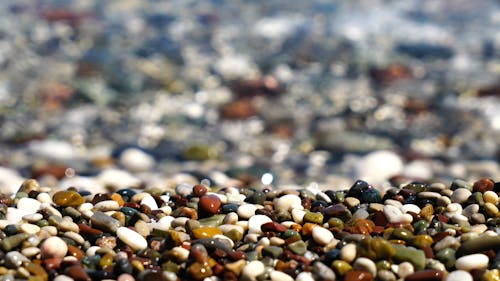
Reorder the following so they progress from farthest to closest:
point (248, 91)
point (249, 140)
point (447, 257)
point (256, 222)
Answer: point (248, 91), point (249, 140), point (256, 222), point (447, 257)

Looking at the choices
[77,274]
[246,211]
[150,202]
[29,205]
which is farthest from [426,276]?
[29,205]

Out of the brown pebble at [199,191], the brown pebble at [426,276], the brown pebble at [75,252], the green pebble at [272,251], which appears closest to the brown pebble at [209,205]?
the brown pebble at [199,191]

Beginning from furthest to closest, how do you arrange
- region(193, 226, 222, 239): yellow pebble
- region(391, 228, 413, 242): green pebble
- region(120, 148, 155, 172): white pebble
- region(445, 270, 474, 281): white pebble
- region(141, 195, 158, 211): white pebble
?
region(120, 148, 155, 172): white pebble < region(141, 195, 158, 211): white pebble < region(193, 226, 222, 239): yellow pebble < region(391, 228, 413, 242): green pebble < region(445, 270, 474, 281): white pebble

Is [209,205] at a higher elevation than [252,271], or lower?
higher

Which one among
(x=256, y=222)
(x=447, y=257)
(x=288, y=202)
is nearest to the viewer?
(x=447, y=257)

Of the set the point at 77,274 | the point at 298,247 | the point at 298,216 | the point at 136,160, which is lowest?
the point at 77,274

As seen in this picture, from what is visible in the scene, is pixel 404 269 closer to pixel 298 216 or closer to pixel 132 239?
pixel 298 216

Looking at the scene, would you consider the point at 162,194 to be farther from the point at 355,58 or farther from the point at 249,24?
the point at 249,24

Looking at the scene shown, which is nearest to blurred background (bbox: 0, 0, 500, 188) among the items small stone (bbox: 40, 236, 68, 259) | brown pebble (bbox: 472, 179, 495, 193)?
brown pebble (bbox: 472, 179, 495, 193)

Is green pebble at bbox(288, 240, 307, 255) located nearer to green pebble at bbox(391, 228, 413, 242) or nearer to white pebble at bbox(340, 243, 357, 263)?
white pebble at bbox(340, 243, 357, 263)
